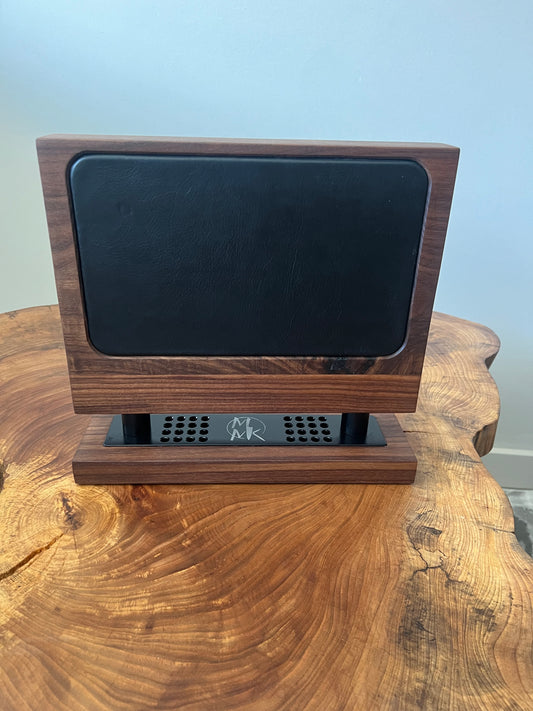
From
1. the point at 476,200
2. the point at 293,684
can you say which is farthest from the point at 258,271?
the point at 476,200

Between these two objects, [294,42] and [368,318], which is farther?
[294,42]

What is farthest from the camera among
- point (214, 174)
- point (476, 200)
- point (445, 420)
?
point (476, 200)

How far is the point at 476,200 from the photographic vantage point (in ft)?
4.66

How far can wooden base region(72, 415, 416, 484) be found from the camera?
63 cm

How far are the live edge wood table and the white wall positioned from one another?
3.11 feet

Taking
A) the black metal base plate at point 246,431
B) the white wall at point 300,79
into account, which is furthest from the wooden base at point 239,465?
the white wall at point 300,79

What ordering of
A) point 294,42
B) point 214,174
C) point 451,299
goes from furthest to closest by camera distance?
point 451,299, point 294,42, point 214,174

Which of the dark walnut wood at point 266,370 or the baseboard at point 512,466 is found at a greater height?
the dark walnut wood at point 266,370

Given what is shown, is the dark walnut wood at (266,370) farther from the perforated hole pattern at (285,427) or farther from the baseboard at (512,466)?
the baseboard at (512,466)

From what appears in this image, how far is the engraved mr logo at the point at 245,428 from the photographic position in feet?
2.21

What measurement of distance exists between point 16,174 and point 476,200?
122 cm

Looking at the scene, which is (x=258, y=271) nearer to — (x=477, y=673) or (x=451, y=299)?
(x=477, y=673)

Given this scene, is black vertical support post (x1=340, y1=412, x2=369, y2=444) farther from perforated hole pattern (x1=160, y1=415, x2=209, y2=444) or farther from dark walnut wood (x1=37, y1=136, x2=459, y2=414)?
perforated hole pattern (x1=160, y1=415, x2=209, y2=444)

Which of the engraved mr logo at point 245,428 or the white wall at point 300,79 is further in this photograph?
the white wall at point 300,79
